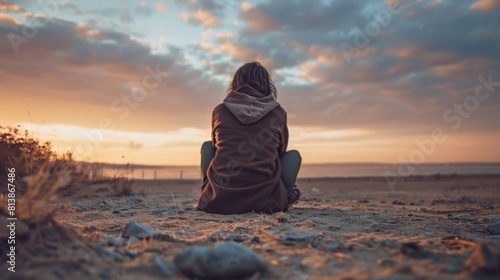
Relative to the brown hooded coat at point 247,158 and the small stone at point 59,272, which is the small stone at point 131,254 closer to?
the small stone at point 59,272

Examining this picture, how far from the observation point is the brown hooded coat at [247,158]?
4867 millimetres

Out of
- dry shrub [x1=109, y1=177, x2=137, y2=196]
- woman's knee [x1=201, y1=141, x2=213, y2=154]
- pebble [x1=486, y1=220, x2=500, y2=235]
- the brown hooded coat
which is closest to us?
pebble [x1=486, y1=220, x2=500, y2=235]

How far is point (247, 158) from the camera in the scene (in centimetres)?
487

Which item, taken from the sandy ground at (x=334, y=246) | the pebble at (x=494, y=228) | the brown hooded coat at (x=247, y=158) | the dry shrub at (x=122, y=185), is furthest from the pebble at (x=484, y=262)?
the dry shrub at (x=122, y=185)

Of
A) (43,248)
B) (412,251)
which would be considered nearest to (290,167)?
(412,251)

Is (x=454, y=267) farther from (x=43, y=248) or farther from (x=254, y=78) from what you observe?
(x=254, y=78)

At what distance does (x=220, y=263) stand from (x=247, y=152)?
2559mm

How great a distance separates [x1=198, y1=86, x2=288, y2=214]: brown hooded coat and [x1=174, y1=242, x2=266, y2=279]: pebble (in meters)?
2.35

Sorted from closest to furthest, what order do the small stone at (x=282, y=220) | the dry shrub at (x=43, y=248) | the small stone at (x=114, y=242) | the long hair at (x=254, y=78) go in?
the dry shrub at (x=43, y=248) → the small stone at (x=114, y=242) → the small stone at (x=282, y=220) → the long hair at (x=254, y=78)

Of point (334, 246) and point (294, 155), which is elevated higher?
point (294, 155)

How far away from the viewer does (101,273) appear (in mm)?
2350

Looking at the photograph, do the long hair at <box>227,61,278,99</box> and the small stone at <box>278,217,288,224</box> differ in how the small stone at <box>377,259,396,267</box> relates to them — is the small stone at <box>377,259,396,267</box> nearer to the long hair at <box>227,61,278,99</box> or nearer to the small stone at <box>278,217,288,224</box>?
the small stone at <box>278,217,288,224</box>

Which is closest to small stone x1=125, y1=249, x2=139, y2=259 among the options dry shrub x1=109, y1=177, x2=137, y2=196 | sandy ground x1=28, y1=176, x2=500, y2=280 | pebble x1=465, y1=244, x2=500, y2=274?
sandy ground x1=28, y1=176, x2=500, y2=280

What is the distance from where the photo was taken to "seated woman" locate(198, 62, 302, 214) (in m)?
4.87
